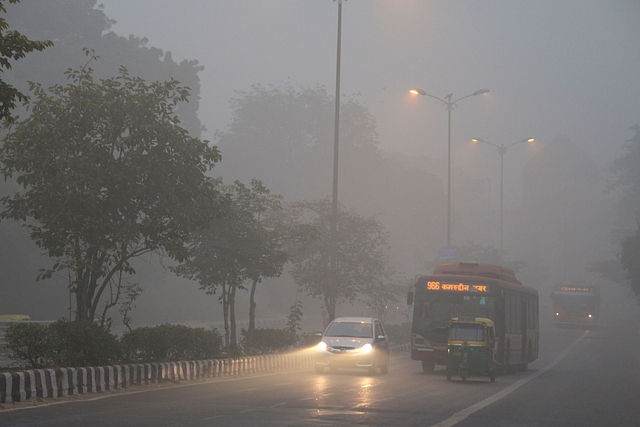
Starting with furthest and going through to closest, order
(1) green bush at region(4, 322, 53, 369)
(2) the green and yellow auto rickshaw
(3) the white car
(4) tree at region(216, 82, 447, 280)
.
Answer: (4) tree at region(216, 82, 447, 280) < (3) the white car < (2) the green and yellow auto rickshaw < (1) green bush at region(4, 322, 53, 369)

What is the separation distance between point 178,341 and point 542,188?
582ft

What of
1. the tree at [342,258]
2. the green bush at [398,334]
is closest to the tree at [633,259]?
the green bush at [398,334]

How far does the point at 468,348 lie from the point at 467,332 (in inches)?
18.0

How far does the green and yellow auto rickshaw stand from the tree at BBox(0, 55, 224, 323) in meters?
7.75

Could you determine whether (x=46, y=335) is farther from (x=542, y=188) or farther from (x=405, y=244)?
(x=542, y=188)

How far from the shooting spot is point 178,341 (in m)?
23.3

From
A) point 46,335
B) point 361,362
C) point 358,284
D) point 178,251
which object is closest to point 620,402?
point 361,362

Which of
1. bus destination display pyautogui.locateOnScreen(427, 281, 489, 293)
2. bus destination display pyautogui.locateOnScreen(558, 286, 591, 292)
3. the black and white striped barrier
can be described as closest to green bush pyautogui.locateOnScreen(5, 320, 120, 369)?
the black and white striped barrier

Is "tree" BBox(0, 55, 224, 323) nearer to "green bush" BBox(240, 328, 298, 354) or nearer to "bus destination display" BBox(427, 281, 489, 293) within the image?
"green bush" BBox(240, 328, 298, 354)

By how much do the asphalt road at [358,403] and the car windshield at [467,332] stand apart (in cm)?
129

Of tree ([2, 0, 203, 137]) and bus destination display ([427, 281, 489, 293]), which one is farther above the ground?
tree ([2, 0, 203, 137])

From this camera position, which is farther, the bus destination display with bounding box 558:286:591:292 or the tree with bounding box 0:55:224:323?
the bus destination display with bounding box 558:286:591:292

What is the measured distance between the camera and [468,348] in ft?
80.1

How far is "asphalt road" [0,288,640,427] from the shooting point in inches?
534
